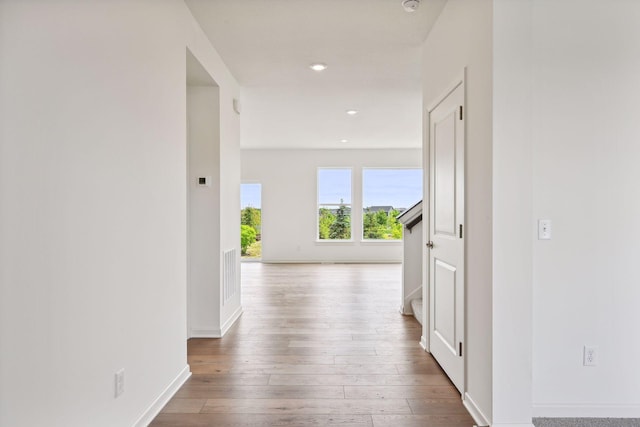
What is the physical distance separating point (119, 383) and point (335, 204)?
23.8ft

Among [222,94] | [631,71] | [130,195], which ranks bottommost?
[130,195]

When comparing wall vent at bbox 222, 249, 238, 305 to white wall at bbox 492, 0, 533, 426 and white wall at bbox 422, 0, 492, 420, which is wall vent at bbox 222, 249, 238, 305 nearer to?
white wall at bbox 422, 0, 492, 420

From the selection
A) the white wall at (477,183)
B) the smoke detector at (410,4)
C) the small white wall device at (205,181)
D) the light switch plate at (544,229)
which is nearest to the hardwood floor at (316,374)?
the white wall at (477,183)

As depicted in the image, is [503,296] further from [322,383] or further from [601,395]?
[322,383]

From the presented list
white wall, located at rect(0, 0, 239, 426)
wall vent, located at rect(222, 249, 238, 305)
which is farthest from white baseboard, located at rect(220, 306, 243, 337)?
white wall, located at rect(0, 0, 239, 426)

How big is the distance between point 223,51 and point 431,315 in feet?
9.45

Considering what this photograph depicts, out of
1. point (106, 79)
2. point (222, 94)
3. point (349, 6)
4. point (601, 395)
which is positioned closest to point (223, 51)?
point (222, 94)

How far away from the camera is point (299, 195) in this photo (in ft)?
28.8

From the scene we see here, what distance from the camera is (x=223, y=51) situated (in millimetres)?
3311

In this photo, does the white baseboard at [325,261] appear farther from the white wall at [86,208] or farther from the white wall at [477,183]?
the white wall at [477,183]

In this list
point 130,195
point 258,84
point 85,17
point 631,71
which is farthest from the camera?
point 258,84

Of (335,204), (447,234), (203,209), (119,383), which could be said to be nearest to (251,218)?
(335,204)

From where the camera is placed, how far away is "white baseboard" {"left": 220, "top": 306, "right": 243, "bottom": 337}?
3.53m

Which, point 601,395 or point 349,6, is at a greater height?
point 349,6
